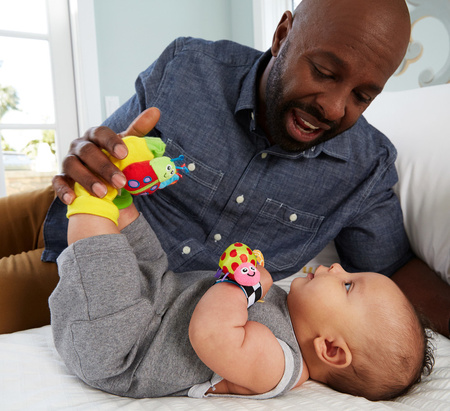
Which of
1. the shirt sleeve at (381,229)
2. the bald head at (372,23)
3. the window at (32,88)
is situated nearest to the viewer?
the bald head at (372,23)

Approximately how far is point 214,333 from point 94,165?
370 mm

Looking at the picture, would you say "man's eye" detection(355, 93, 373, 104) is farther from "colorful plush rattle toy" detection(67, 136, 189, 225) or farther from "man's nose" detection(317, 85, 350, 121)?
"colorful plush rattle toy" detection(67, 136, 189, 225)

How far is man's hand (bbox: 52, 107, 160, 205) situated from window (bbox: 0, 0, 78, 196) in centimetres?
192

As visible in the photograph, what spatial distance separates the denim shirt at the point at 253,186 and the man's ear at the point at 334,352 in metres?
0.42

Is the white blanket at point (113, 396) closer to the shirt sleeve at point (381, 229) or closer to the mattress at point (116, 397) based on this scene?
the mattress at point (116, 397)

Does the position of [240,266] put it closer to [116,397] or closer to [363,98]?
[116,397]

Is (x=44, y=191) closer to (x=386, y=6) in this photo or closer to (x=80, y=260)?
(x=80, y=260)

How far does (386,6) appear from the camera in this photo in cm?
93

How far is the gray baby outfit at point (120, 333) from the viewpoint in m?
0.67

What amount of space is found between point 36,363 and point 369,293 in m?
0.64

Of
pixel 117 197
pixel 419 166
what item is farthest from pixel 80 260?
pixel 419 166

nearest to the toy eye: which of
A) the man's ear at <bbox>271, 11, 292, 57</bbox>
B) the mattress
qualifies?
the mattress

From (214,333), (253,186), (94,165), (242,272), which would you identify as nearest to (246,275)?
(242,272)

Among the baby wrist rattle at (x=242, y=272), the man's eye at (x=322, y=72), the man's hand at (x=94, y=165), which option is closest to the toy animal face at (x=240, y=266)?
the baby wrist rattle at (x=242, y=272)
